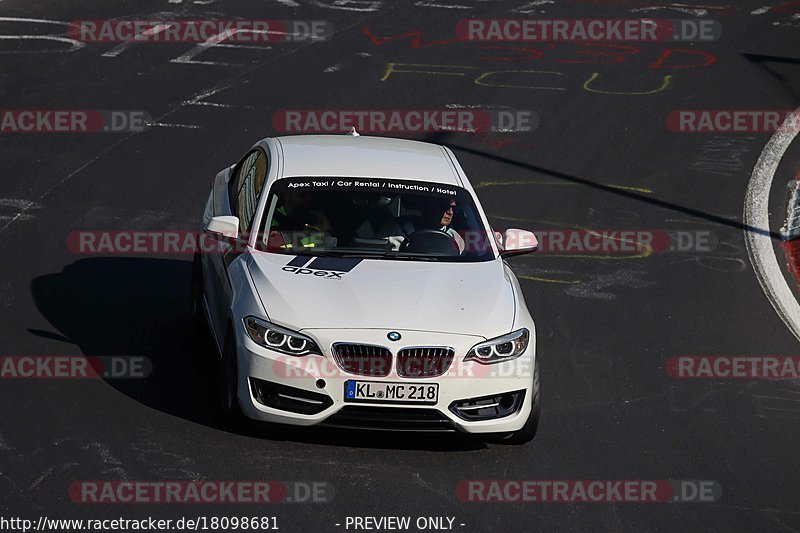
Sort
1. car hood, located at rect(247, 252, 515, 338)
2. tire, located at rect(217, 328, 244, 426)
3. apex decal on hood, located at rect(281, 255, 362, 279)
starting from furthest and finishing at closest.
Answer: apex decal on hood, located at rect(281, 255, 362, 279)
tire, located at rect(217, 328, 244, 426)
car hood, located at rect(247, 252, 515, 338)

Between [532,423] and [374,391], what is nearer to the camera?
[374,391]

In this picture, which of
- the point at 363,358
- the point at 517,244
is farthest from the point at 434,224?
the point at 363,358

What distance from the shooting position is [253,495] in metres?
7.86

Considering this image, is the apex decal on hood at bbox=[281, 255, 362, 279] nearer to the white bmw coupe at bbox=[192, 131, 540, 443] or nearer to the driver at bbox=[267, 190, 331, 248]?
the white bmw coupe at bbox=[192, 131, 540, 443]

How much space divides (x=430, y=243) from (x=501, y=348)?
1.30 m

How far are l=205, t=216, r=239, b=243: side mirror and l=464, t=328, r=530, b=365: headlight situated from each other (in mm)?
2019

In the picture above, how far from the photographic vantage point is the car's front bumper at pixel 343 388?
27.2 ft

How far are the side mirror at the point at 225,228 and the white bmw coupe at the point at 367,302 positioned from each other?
0.01 m

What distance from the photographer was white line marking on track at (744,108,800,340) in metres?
12.8

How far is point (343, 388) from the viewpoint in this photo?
8.27 meters

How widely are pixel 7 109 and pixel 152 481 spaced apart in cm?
1132

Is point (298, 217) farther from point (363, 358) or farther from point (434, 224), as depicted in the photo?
point (363, 358)

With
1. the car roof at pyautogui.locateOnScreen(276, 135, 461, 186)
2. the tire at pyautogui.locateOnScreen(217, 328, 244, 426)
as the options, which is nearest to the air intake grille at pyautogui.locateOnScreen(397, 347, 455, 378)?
the tire at pyautogui.locateOnScreen(217, 328, 244, 426)

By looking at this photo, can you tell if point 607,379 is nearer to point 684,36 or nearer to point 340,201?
point 340,201
